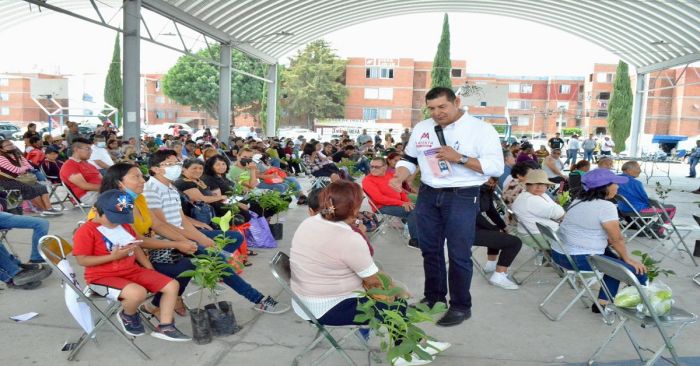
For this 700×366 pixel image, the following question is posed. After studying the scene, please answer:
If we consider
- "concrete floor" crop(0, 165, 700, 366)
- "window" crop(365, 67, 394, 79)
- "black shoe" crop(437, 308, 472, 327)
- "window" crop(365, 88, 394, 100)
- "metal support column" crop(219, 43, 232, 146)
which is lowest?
"concrete floor" crop(0, 165, 700, 366)

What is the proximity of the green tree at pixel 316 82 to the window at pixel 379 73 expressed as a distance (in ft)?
7.60

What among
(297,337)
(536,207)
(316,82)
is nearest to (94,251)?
(297,337)

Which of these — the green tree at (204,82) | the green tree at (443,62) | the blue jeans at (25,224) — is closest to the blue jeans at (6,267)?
the blue jeans at (25,224)

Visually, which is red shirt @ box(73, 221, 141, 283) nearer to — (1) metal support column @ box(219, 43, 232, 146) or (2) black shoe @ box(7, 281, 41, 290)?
(2) black shoe @ box(7, 281, 41, 290)

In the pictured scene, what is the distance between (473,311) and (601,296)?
1009 millimetres

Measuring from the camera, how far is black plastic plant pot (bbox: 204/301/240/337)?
3383 mm

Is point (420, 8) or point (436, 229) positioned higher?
point (420, 8)

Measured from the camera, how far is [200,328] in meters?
3.26

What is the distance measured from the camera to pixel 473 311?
4039mm

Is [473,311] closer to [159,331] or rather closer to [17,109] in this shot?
[159,331]

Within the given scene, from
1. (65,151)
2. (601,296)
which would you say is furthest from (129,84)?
(601,296)

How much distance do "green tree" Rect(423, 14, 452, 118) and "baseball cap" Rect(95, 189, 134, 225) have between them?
36.6m

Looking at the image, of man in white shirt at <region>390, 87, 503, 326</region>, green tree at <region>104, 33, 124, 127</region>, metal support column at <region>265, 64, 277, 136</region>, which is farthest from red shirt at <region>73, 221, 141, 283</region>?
green tree at <region>104, 33, 124, 127</region>

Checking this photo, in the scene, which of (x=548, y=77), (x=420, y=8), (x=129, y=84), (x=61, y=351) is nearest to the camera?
(x=61, y=351)
